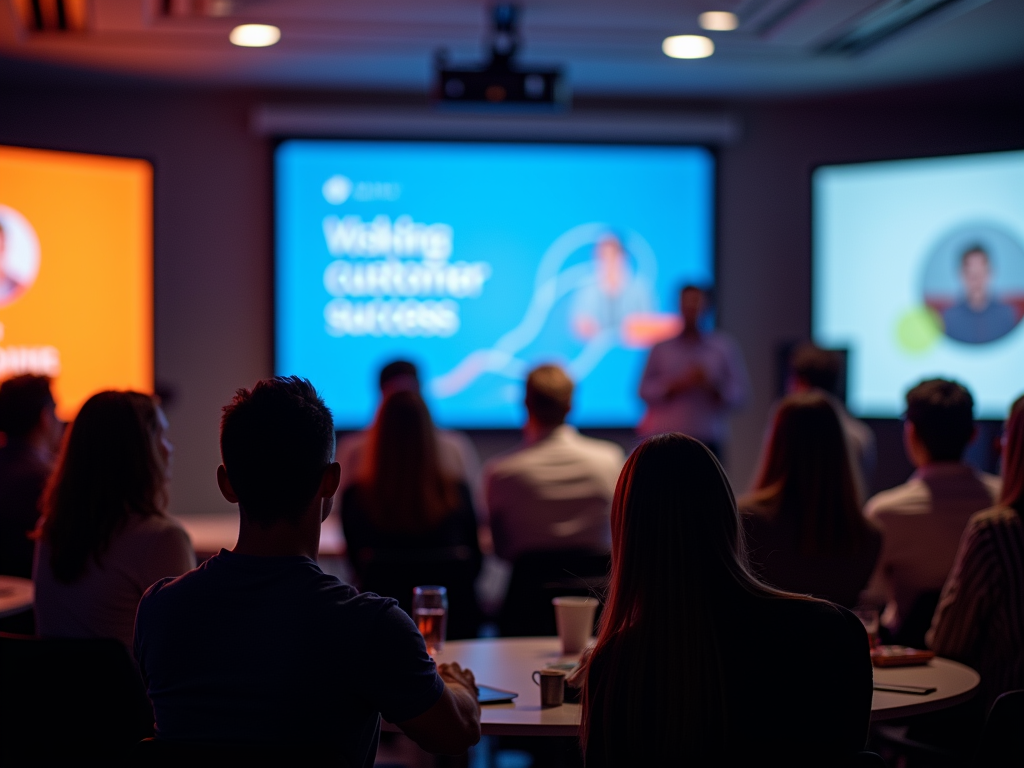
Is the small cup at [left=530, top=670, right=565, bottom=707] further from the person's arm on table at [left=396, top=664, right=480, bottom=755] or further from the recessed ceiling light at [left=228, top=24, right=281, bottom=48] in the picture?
the recessed ceiling light at [left=228, top=24, right=281, bottom=48]

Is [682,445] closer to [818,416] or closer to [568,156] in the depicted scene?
[818,416]

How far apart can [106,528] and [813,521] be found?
168 centimetres

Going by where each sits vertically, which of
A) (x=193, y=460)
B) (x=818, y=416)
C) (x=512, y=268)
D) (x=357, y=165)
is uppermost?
(x=357, y=165)

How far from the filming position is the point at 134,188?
5.85 m

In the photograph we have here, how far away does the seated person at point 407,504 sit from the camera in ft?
11.9

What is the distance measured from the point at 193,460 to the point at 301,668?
5129 millimetres

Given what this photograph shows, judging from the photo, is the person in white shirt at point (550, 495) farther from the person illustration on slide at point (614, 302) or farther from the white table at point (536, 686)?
the person illustration on slide at point (614, 302)

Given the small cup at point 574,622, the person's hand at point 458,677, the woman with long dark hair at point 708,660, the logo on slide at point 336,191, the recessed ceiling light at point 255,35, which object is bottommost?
the small cup at point 574,622

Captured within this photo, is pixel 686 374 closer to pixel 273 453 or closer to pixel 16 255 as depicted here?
pixel 16 255

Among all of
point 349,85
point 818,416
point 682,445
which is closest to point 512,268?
point 349,85

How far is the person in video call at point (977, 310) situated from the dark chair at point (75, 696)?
5266mm

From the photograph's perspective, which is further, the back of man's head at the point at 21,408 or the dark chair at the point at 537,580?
the back of man's head at the point at 21,408

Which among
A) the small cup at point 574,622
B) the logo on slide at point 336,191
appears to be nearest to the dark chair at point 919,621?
the small cup at point 574,622

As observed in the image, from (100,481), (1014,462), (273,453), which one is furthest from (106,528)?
(1014,462)
